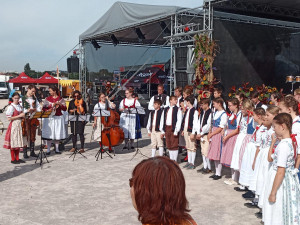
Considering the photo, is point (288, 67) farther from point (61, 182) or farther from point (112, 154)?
point (61, 182)

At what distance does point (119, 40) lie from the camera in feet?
61.6

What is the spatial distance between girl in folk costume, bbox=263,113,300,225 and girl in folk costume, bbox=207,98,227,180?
2.69m

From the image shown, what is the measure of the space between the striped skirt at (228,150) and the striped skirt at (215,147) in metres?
0.15

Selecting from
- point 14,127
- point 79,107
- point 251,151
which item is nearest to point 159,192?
point 251,151

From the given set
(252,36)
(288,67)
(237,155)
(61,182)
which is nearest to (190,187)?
(237,155)

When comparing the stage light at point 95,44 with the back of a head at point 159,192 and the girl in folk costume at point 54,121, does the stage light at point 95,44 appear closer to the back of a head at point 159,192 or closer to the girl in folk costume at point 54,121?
the girl in folk costume at point 54,121

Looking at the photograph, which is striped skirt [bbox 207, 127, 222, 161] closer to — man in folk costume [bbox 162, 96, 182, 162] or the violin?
man in folk costume [bbox 162, 96, 182, 162]

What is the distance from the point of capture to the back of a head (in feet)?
4.79

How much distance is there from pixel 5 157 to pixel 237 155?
Answer: 6.02 metres

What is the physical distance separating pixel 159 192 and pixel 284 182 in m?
2.59

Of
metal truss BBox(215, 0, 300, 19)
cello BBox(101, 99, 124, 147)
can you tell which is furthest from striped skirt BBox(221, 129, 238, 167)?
metal truss BBox(215, 0, 300, 19)

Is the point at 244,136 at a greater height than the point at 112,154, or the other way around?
the point at 244,136

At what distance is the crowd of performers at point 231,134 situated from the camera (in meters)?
3.55

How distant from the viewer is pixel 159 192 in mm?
1455
